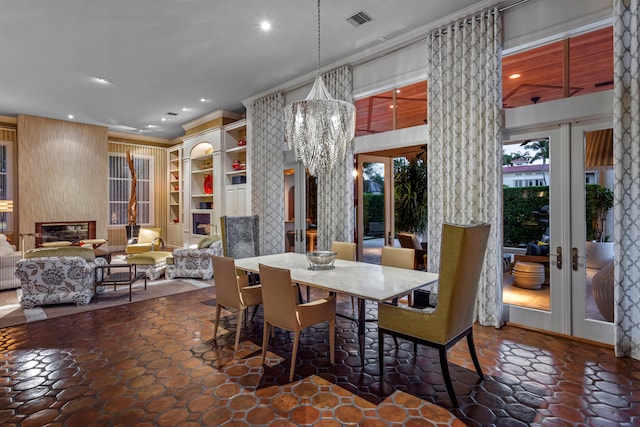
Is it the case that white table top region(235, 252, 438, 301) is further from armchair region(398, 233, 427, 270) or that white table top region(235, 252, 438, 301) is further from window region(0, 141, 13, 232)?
window region(0, 141, 13, 232)

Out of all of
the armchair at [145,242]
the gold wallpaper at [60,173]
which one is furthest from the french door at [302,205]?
the gold wallpaper at [60,173]

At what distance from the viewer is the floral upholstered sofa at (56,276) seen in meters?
4.42

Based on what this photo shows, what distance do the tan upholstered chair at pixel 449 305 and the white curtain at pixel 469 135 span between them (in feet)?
4.48

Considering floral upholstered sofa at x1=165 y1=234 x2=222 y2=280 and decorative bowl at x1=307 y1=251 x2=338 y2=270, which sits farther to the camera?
floral upholstered sofa at x1=165 y1=234 x2=222 y2=280

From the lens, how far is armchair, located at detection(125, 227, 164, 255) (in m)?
7.70

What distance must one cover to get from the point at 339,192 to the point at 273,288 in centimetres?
287

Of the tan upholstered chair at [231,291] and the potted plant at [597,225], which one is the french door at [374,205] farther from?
the potted plant at [597,225]

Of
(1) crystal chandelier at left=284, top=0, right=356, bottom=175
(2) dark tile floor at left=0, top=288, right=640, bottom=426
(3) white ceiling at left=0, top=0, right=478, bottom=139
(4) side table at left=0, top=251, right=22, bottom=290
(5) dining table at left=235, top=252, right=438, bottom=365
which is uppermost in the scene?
(3) white ceiling at left=0, top=0, right=478, bottom=139

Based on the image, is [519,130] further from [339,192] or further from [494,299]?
[339,192]

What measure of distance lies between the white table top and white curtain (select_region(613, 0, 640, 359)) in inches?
63.7

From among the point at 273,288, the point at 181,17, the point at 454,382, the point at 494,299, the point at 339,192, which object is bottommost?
the point at 454,382

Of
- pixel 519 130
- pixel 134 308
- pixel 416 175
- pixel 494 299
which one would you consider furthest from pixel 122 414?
pixel 416 175

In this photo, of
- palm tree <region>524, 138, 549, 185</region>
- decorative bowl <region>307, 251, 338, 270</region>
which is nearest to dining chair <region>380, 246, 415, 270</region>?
decorative bowl <region>307, 251, 338, 270</region>

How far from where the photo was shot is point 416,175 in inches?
238
